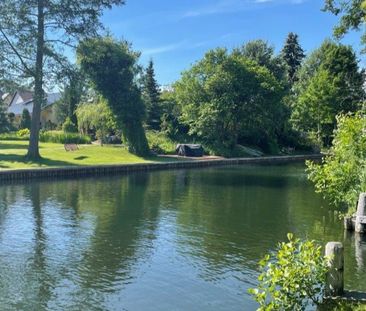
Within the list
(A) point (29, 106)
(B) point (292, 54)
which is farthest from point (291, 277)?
(A) point (29, 106)

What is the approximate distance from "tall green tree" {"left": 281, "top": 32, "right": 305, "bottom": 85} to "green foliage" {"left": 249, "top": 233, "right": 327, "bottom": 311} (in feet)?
243

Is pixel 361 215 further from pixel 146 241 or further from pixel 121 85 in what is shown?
pixel 121 85

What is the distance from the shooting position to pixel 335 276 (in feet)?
30.5

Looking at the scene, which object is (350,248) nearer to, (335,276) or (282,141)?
(335,276)

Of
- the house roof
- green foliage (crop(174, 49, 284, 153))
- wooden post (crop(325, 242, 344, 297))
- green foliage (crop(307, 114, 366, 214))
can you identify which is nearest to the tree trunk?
green foliage (crop(174, 49, 284, 153))

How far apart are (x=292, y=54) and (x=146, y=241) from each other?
71.7 metres

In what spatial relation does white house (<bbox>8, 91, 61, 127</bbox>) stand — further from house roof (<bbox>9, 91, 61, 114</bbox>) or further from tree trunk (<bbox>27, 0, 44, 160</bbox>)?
tree trunk (<bbox>27, 0, 44, 160</bbox>)

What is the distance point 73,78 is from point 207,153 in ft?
58.2

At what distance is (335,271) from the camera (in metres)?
9.26

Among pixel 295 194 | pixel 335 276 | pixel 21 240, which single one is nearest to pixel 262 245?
pixel 335 276

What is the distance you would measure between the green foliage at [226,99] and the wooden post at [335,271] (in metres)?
40.3

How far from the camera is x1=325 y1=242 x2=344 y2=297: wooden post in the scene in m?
9.14

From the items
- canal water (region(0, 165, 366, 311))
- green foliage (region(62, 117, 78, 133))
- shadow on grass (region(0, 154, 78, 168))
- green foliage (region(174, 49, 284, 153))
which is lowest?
canal water (region(0, 165, 366, 311))

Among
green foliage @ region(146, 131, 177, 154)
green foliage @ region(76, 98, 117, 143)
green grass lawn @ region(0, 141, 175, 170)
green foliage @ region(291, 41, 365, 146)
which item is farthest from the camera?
green foliage @ region(291, 41, 365, 146)
